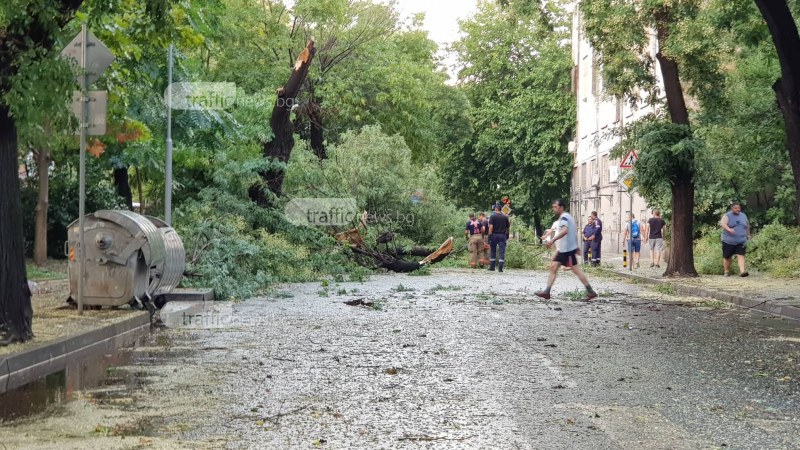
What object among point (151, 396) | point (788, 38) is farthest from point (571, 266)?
point (151, 396)

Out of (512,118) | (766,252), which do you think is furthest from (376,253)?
(512,118)

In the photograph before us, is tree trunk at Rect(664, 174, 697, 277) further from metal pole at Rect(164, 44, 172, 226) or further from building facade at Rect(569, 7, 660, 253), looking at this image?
building facade at Rect(569, 7, 660, 253)

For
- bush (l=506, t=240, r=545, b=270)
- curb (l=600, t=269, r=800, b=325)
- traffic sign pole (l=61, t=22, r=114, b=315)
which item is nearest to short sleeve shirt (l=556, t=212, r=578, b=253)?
curb (l=600, t=269, r=800, b=325)

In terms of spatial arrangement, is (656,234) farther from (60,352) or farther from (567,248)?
(60,352)

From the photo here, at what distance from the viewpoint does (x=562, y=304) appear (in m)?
17.8

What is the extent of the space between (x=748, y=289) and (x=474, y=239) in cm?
1274

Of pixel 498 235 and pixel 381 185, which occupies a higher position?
pixel 381 185

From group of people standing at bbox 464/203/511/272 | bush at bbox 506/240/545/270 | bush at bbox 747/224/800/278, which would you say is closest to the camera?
bush at bbox 747/224/800/278

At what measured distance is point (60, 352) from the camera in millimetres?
10289

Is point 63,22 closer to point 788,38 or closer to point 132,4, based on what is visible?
point 132,4

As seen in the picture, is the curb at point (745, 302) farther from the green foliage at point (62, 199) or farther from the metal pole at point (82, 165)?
the green foliage at point (62, 199)

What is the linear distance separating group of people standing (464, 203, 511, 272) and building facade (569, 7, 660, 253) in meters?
11.5

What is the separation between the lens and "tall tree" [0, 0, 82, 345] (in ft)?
34.2

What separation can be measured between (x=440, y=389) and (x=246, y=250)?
11.6 metres
